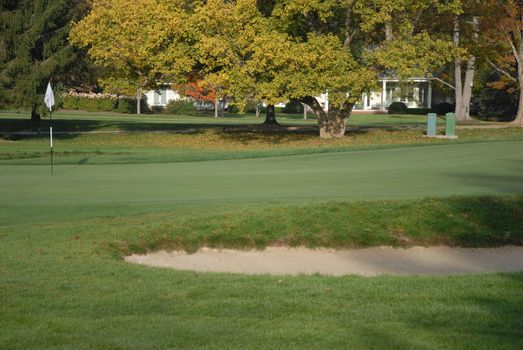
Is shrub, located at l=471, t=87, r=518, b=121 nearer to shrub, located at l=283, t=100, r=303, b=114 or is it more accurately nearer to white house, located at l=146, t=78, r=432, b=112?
white house, located at l=146, t=78, r=432, b=112

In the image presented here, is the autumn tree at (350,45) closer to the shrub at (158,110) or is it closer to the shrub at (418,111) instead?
the shrub at (418,111)

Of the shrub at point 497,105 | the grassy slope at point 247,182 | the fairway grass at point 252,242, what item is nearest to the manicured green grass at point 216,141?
the fairway grass at point 252,242

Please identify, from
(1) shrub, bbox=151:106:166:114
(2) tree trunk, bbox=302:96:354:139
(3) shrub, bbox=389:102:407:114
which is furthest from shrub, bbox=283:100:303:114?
(2) tree trunk, bbox=302:96:354:139

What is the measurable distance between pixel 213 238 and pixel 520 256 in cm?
460

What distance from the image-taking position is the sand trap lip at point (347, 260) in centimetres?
1244

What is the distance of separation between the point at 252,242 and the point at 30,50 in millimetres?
32559

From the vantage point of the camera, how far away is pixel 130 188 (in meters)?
18.9

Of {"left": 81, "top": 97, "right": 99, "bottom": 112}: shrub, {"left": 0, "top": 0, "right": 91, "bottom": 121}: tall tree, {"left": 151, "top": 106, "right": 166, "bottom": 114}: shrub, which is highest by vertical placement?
{"left": 0, "top": 0, "right": 91, "bottom": 121}: tall tree

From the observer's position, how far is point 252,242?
13.4 meters

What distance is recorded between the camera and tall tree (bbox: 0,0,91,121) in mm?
41906

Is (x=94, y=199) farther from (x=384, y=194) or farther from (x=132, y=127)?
(x=132, y=127)

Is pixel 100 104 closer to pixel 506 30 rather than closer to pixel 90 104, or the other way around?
pixel 90 104

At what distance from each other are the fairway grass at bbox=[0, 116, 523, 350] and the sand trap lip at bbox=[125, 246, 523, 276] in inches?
8.4

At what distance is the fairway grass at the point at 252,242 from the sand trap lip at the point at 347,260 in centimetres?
21
